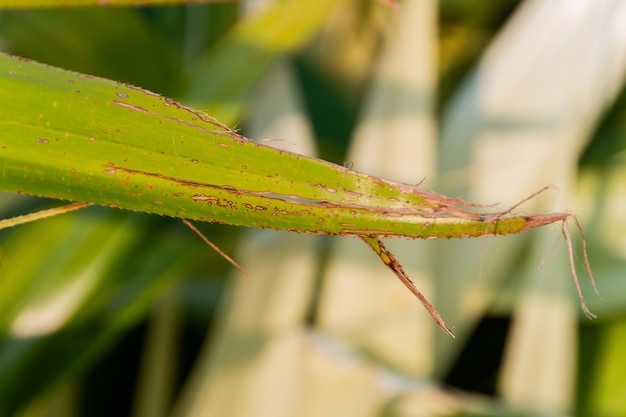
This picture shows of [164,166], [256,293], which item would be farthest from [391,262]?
[256,293]

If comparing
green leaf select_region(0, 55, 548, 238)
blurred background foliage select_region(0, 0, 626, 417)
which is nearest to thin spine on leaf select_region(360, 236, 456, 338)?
green leaf select_region(0, 55, 548, 238)

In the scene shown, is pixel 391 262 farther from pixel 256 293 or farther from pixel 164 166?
pixel 256 293

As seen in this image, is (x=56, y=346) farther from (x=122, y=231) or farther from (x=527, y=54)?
(x=527, y=54)

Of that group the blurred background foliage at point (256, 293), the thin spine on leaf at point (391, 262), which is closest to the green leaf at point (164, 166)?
the thin spine on leaf at point (391, 262)

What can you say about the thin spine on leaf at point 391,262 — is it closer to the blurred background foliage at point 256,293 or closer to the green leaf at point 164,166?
the green leaf at point 164,166

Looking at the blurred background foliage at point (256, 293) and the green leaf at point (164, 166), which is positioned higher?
the blurred background foliage at point (256, 293)

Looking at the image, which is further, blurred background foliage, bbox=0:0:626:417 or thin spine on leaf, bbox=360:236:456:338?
blurred background foliage, bbox=0:0:626:417

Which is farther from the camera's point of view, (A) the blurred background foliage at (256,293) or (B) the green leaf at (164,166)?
(A) the blurred background foliage at (256,293)

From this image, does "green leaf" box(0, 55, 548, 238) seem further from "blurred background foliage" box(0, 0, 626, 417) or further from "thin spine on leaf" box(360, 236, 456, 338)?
"blurred background foliage" box(0, 0, 626, 417)
